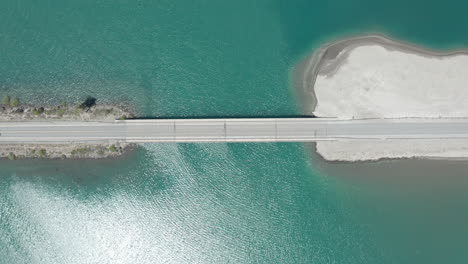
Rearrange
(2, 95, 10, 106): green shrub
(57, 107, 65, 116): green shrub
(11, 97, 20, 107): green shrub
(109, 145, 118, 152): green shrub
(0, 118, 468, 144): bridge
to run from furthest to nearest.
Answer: (2, 95, 10, 106): green shrub < (11, 97, 20, 107): green shrub < (57, 107, 65, 116): green shrub < (109, 145, 118, 152): green shrub < (0, 118, 468, 144): bridge

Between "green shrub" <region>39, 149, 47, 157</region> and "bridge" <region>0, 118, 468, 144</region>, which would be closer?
"bridge" <region>0, 118, 468, 144</region>

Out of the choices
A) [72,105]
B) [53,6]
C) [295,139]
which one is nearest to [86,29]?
[53,6]

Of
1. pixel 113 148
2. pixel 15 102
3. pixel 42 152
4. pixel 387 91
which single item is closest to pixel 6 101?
pixel 15 102

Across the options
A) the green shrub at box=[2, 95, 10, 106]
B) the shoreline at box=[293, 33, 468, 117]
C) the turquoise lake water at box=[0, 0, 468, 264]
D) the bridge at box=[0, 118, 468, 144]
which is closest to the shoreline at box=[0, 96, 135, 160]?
the bridge at box=[0, 118, 468, 144]

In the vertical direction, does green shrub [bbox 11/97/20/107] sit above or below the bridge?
above

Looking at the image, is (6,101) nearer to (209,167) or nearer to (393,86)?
(209,167)

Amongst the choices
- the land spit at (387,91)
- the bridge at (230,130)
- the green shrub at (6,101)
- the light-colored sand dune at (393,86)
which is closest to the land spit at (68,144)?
the bridge at (230,130)

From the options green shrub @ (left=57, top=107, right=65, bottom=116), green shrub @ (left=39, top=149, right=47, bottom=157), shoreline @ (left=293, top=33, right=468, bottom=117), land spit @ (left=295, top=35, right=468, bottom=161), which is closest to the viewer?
land spit @ (left=295, top=35, right=468, bottom=161)

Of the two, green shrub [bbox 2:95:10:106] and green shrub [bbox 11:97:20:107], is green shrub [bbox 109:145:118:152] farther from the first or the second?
green shrub [bbox 2:95:10:106]
